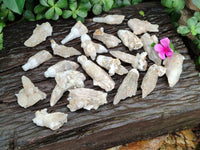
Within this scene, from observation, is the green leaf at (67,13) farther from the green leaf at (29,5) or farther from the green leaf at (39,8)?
the green leaf at (29,5)

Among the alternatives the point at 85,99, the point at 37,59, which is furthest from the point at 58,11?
the point at 85,99

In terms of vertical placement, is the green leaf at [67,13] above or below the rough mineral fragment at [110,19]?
above

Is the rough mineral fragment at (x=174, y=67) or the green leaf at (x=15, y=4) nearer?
the green leaf at (x=15, y=4)

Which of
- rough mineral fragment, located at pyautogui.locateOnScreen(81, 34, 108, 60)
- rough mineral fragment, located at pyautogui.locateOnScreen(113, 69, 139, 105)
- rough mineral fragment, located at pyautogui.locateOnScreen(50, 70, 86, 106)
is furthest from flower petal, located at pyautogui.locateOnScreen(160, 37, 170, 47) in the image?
rough mineral fragment, located at pyautogui.locateOnScreen(50, 70, 86, 106)

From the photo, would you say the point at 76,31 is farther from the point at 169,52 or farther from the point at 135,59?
the point at 169,52

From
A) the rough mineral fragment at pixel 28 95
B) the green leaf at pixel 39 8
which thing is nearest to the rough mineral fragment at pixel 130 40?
the green leaf at pixel 39 8

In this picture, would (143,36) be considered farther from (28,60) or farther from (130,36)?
(28,60)
